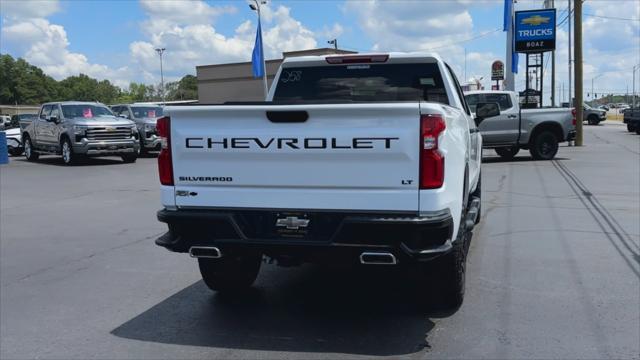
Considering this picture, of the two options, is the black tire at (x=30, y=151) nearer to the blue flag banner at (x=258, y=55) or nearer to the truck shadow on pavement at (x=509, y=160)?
the blue flag banner at (x=258, y=55)

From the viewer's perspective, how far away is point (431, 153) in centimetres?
405

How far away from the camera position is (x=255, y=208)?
443 cm

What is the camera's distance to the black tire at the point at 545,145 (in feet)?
60.3

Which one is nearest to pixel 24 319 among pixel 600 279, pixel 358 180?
pixel 358 180

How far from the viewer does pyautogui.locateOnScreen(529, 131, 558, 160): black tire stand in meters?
18.4

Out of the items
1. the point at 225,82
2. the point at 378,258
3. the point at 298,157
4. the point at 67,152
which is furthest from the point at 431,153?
the point at 225,82

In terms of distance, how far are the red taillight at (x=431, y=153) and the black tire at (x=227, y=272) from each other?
6.42 feet

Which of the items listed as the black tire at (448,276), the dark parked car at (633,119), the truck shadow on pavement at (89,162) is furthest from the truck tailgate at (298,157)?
the dark parked car at (633,119)

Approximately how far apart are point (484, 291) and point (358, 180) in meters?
2.18

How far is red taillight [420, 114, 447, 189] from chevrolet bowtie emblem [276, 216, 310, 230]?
0.88 metres

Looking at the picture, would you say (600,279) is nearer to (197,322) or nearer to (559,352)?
(559,352)

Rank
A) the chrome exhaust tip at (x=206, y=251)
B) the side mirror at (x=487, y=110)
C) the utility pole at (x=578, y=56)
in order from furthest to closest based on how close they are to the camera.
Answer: the utility pole at (x=578, y=56)
the side mirror at (x=487, y=110)
the chrome exhaust tip at (x=206, y=251)

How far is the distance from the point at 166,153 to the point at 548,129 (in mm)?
16013

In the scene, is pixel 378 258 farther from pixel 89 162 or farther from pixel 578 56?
pixel 578 56
